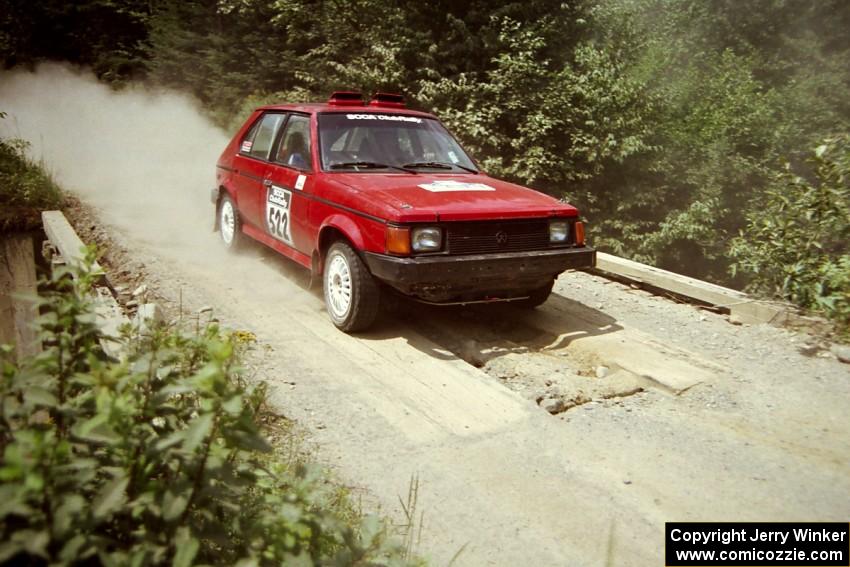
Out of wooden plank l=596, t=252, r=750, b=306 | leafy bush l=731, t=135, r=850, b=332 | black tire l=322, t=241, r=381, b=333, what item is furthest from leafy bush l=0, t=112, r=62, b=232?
leafy bush l=731, t=135, r=850, b=332

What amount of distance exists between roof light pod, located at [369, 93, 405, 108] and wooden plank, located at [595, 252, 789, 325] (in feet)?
9.39

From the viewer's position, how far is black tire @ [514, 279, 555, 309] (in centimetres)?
584

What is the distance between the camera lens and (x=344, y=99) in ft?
21.9

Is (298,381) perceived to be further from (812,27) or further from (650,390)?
(812,27)

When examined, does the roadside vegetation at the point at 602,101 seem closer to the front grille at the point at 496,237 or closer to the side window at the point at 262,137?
the side window at the point at 262,137

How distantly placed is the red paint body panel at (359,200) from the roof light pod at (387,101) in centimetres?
27

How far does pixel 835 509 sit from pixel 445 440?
1.98 metres

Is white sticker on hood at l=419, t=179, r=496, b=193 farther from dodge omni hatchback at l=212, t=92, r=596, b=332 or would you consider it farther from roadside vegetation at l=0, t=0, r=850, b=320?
roadside vegetation at l=0, t=0, r=850, b=320

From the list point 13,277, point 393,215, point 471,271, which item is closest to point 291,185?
point 393,215

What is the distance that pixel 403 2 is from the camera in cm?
1249

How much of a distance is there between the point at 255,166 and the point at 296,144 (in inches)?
34.0

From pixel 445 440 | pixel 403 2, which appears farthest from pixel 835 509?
pixel 403 2

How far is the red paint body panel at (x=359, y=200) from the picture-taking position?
486 cm

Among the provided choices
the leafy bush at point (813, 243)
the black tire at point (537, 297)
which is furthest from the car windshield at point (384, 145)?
the leafy bush at point (813, 243)
